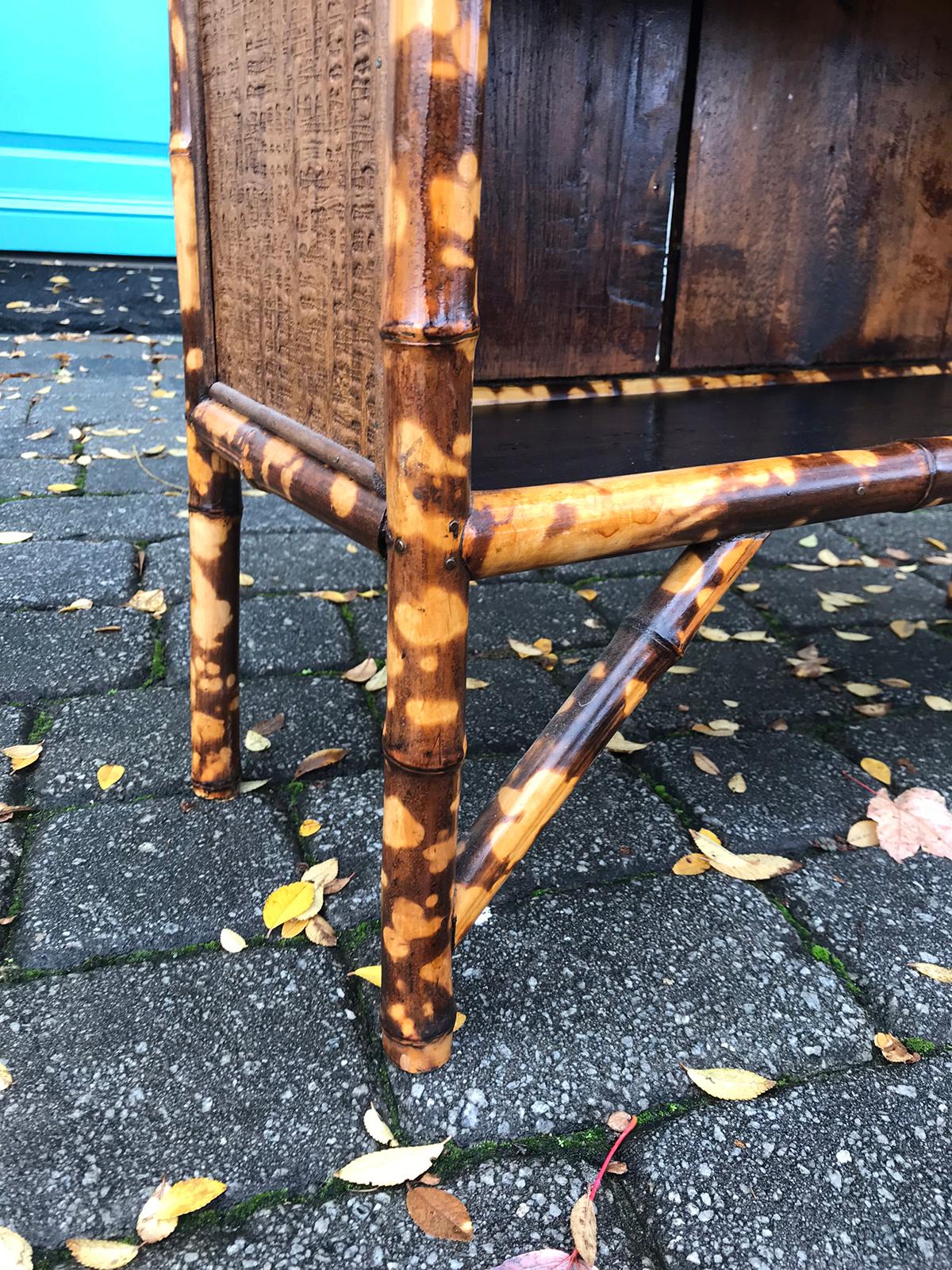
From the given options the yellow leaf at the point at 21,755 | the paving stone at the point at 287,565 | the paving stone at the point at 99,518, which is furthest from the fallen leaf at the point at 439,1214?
the paving stone at the point at 99,518

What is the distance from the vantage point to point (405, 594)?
0.80 meters

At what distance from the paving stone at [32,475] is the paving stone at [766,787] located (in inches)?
69.0

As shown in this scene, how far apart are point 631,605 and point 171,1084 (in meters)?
1.37

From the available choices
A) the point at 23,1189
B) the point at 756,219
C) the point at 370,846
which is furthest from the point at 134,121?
the point at 23,1189

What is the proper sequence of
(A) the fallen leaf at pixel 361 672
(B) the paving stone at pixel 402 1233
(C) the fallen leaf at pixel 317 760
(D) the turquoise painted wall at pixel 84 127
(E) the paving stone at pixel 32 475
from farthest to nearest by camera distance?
(D) the turquoise painted wall at pixel 84 127 → (E) the paving stone at pixel 32 475 → (A) the fallen leaf at pixel 361 672 → (C) the fallen leaf at pixel 317 760 → (B) the paving stone at pixel 402 1233

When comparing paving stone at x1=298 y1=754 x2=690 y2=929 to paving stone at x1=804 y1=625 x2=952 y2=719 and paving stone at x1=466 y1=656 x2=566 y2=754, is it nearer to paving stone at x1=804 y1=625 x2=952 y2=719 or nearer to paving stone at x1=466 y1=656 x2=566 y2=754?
paving stone at x1=466 y1=656 x2=566 y2=754

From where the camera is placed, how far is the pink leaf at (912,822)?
1.31m

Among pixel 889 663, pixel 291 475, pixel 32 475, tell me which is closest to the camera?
pixel 291 475

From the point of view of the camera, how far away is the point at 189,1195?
0.83m

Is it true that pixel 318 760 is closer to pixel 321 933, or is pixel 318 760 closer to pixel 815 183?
pixel 321 933

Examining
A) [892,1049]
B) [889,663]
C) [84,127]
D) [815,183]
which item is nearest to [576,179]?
[815,183]

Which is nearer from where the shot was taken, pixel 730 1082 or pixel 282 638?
pixel 730 1082

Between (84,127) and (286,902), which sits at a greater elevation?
(84,127)

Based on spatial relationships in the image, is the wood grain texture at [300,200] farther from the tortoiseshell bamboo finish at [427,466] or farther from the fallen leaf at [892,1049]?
the fallen leaf at [892,1049]
